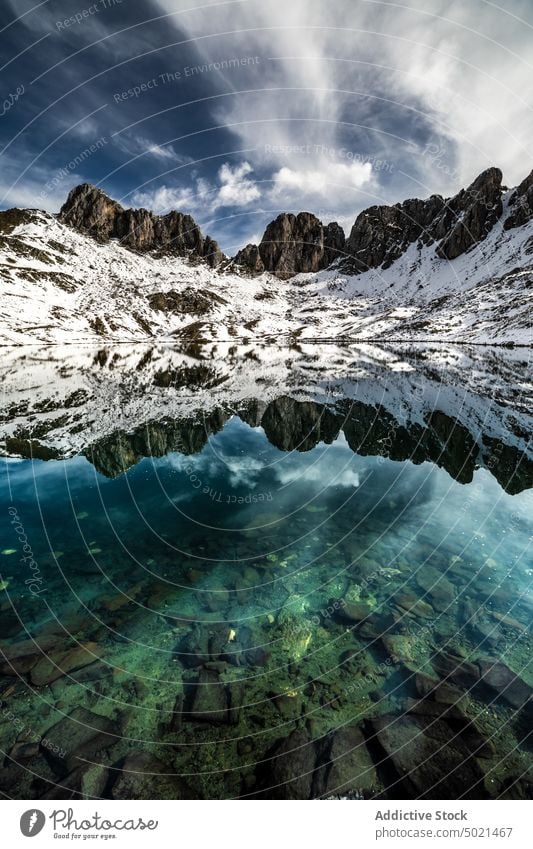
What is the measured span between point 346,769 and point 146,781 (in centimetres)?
347

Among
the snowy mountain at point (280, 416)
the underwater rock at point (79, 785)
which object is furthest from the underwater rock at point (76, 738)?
the snowy mountain at point (280, 416)

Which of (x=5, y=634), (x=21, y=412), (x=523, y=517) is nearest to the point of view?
(x=5, y=634)

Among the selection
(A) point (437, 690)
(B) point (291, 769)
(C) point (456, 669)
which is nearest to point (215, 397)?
(C) point (456, 669)

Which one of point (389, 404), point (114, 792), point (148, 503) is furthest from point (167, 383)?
point (114, 792)

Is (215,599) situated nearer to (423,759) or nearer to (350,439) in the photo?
(423,759)

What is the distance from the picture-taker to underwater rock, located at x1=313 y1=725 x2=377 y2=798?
6.10 meters

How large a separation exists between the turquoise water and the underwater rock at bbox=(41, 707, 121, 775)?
3cm

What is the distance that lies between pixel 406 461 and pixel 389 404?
59.8 feet

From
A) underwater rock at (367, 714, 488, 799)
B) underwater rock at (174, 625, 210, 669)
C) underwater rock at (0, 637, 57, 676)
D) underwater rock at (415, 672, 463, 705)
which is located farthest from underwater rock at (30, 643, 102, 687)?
underwater rock at (415, 672, 463, 705)

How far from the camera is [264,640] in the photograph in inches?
382

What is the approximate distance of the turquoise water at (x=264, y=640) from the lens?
6457mm

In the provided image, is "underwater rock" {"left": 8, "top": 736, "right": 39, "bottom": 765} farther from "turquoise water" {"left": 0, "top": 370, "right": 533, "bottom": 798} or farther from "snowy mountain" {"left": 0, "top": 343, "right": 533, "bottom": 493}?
"snowy mountain" {"left": 0, "top": 343, "right": 533, "bottom": 493}

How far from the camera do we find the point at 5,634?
31.1ft

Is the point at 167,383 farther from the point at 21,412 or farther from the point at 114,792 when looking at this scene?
Answer: the point at 114,792
